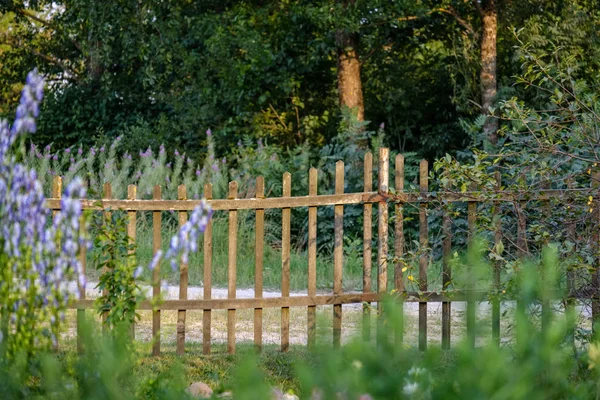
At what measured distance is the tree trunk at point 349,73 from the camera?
14.1 meters

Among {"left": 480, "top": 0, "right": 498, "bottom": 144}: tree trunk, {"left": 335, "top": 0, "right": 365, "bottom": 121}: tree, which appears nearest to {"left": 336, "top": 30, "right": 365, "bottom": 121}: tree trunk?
{"left": 335, "top": 0, "right": 365, "bottom": 121}: tree

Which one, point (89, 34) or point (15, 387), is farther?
point (89, 34)

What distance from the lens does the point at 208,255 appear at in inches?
240

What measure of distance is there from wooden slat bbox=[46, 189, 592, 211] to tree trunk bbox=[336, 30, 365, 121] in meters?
8.00

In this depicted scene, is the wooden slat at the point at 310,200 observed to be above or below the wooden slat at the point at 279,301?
above

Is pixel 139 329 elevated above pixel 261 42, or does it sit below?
below

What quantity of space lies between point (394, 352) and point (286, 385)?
3.48 metres

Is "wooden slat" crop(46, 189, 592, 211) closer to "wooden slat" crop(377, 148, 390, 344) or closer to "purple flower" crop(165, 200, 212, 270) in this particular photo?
"wooden slat" crop(377, 148, 390, 344)

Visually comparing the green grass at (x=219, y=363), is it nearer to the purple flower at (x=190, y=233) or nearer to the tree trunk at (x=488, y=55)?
the purple flower at (x=190, y=233)

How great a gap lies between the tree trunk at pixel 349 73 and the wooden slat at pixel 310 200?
7999 millimetres

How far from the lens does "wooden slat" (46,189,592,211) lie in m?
5.94

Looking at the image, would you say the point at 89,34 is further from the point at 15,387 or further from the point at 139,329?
the point at 15,387

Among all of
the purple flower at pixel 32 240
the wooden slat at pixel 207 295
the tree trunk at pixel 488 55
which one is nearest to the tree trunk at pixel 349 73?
the tree trunk at pixel 488 55

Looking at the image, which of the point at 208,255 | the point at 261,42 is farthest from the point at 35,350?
the point at 261,42
